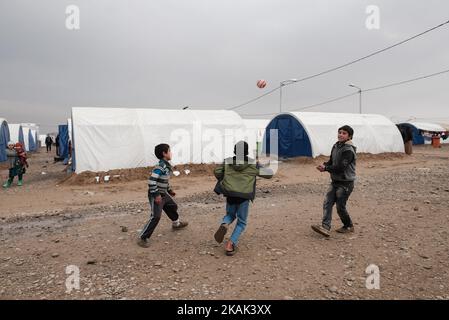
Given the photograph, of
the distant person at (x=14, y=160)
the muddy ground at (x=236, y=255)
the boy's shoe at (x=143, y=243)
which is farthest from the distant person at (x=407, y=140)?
the distant person at (x=14, y=160)

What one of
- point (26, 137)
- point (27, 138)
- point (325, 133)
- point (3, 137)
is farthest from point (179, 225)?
point (27, 138)

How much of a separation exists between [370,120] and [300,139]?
6913 mm

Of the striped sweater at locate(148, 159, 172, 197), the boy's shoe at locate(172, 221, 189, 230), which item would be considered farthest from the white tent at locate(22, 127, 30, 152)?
the striped sweater at locate(148, 159, 172, 197)

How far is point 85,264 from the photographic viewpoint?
4281mm

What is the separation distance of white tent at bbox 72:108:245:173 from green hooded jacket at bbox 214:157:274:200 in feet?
34.9

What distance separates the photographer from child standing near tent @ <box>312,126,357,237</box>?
4973 millimetres

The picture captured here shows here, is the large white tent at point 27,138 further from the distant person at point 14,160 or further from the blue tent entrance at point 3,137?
Result: the distant person at point 14,160

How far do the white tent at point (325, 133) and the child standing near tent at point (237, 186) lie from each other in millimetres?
14456

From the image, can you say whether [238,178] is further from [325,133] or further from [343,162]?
[325,133]

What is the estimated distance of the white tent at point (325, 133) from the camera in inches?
741

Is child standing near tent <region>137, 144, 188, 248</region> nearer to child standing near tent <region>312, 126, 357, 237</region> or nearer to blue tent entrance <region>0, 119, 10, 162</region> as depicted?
child standing near tent <region>312, 126, 357, 237</region>

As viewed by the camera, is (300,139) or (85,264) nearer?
(85,264)
